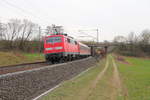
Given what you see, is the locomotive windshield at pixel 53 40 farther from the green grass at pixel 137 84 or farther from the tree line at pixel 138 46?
the tree line at pixel 138 46

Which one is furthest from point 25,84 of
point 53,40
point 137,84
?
point 53,40

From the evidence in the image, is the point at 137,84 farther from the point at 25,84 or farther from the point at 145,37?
the point at 145,37

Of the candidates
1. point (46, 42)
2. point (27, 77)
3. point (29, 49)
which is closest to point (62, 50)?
point (46, 42)

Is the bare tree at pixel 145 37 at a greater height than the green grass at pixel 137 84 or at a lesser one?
greater

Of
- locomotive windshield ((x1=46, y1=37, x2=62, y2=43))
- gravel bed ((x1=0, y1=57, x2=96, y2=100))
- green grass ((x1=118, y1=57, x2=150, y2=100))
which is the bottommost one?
green grass ((x1=118, y1=57, x2=150, y2=100))

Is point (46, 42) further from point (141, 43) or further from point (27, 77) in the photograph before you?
point (141, 43)

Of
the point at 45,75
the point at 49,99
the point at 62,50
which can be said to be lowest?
the point at 49,99

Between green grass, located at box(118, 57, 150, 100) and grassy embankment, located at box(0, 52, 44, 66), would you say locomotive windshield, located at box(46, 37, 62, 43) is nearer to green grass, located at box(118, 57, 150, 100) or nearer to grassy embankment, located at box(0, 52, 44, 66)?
grassy embankment, located at box(0, 52, 44, 66)

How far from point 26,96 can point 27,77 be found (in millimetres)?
1341

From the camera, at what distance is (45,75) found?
9172mm

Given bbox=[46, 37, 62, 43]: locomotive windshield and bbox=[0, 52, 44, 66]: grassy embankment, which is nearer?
bbox=[46, 37, 62, 43]: locomotive windshield

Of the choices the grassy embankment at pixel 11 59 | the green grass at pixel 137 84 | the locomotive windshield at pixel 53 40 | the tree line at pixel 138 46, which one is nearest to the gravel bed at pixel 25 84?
the green grass at pixel 137 84

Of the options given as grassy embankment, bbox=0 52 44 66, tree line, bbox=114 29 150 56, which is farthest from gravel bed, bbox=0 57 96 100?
tree line, bbox=114 29 150 56

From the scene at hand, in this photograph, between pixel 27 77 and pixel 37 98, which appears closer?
pixel 37 98
